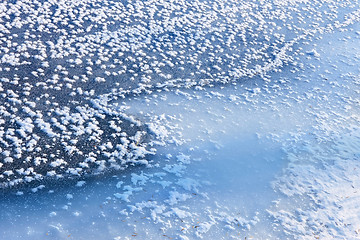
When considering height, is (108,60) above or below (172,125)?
above

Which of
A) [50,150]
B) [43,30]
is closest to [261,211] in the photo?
[50,150]

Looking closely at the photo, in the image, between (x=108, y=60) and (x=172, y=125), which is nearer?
(x=172, y=125)

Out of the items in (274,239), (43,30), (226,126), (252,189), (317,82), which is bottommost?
(274,239)

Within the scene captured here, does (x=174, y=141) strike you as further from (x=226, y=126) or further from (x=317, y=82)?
(x=317, y=82)

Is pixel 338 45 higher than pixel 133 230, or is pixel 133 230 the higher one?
pixel 338 45

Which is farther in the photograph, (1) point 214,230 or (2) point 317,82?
(2) point 317,82

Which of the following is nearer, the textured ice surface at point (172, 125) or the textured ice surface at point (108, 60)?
the textured ice surface at point (172, 125)

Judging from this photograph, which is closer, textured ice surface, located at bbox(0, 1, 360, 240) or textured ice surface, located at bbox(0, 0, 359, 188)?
textured ice surface, located at bbox(0, 1, 360, 240)

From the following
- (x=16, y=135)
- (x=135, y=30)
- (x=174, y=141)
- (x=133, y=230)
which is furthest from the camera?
(x=135, y=30)
